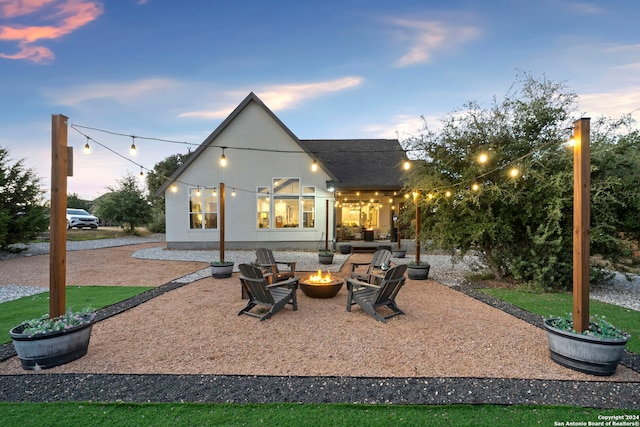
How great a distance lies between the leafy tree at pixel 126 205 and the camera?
22938mm

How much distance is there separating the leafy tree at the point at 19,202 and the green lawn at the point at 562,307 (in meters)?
17.7

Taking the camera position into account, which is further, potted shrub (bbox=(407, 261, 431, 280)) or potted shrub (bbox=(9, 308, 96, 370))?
potted shrub (bbox=(407, 261, 431, 280))

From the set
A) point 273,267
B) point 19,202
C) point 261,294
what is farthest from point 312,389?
point 19,202

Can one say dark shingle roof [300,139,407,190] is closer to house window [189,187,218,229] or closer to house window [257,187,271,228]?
house window [257,187,271,228]

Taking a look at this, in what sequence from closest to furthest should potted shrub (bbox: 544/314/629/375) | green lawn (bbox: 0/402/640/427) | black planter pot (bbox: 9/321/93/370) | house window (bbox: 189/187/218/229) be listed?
green lawn (bbox: 0/402/640/427) < potted shrub (bbox: 544/314/629/375) < black planter pot (bbox: 9/321/93/370) < house window (bbox: 189/187/218/229)

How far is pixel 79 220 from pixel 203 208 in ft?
53.6

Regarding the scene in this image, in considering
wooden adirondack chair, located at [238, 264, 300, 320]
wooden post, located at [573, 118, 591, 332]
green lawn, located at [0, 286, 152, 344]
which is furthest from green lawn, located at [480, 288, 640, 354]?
green lawn, located at [0, 286, 152, 344]

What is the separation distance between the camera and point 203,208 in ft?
51.7

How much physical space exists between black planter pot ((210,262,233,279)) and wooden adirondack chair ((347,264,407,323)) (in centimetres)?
424

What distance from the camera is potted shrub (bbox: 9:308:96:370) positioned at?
3.37m

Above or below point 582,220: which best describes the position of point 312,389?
below

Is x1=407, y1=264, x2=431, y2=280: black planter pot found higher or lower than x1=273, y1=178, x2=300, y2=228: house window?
lower

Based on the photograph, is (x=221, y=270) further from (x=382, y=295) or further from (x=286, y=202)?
(x=286, y=202)

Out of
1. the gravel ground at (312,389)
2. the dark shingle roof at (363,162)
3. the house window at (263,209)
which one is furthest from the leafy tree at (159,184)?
the gravel ground at (312,389)
